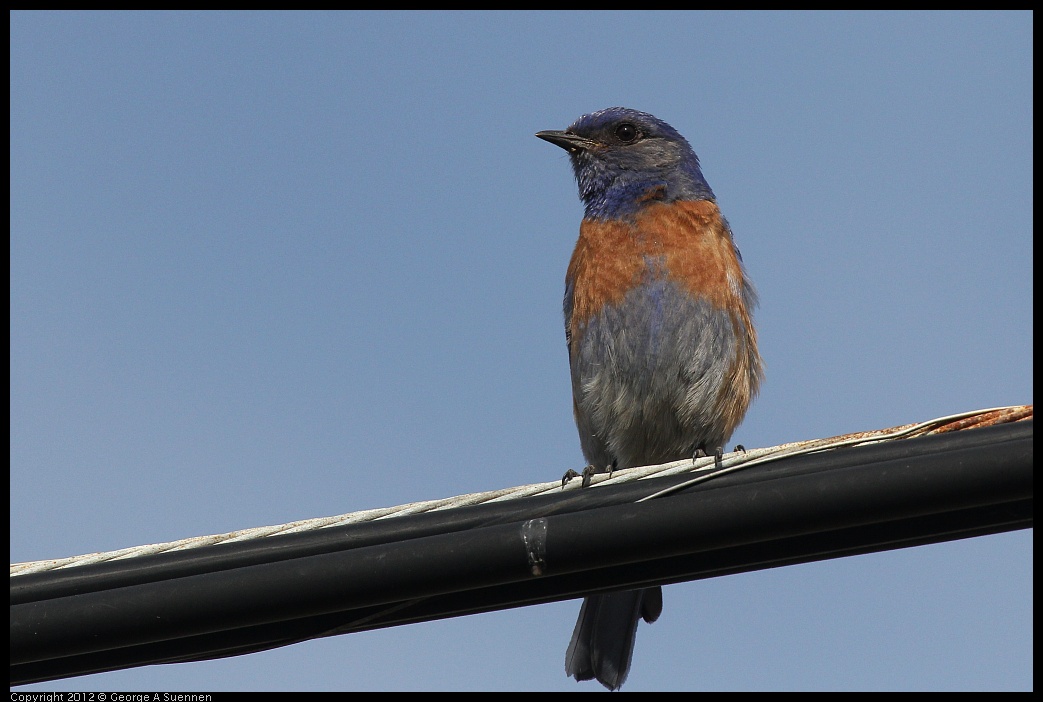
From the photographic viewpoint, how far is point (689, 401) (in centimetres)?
796

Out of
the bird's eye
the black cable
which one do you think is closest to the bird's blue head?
the bird's eye

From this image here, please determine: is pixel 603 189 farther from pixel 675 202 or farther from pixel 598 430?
pixel 598 430

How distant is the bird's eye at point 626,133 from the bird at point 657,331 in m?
0.86

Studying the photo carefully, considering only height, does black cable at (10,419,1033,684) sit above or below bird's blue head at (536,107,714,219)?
below

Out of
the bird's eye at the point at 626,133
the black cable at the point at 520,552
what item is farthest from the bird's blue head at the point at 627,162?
the black cable at the point at 520,552

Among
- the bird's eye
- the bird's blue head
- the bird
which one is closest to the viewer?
the bird

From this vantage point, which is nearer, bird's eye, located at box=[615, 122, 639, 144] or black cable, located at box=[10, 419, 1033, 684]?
black cable, located at box=[10, 419, 1033, 684]

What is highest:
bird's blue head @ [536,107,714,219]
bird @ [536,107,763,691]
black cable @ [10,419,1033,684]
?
bird's blue head @ [536,107,714,219]

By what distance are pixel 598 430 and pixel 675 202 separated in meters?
1.67

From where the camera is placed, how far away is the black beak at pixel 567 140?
9.59 meters

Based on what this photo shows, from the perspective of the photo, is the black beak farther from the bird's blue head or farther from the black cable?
the black cable

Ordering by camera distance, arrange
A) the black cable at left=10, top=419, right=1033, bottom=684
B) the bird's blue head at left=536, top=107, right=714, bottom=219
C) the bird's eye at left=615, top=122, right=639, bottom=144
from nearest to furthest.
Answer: the black cable at left=10, top=419, right=1033, bottom=684 < the bird's blue head at left=536, top=107, right=714, bottom=219 < the bird's eye at left=615, top=122, right=639, bottom=144

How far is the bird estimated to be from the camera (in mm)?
7898

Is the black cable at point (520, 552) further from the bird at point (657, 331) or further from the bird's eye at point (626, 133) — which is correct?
the bird's eye at point (626, 133)
